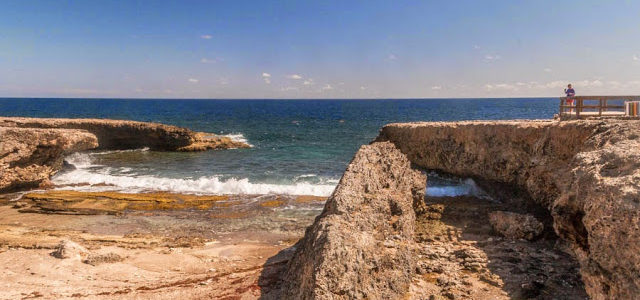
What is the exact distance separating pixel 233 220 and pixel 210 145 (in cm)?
2120

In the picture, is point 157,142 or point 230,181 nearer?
point 230,181

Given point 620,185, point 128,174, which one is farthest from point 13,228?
point 620,185

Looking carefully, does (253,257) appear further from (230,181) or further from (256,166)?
(256,166)

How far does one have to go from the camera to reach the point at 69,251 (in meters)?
9.79

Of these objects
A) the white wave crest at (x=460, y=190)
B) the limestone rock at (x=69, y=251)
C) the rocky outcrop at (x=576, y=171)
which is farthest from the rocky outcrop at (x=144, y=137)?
the limestone rock at (x=69, y=251)

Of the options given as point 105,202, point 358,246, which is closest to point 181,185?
point 105,202

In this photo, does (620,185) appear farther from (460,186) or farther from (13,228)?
(13,228)

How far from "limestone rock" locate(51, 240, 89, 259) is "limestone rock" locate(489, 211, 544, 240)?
37.9 ft

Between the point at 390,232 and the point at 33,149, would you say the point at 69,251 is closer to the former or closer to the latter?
the point at 390,232

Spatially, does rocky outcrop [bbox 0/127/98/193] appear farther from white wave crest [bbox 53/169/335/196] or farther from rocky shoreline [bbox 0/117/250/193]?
white wave crest [bbox 53/169/335/196]

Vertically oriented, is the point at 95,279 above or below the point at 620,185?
below

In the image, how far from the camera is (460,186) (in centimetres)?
1709

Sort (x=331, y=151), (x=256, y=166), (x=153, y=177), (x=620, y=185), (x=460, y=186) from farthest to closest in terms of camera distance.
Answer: (x=331, y=151) < (x=256, y=166) < (x=153, y=177) < (x=460, y=186) < (x=620, y=185)

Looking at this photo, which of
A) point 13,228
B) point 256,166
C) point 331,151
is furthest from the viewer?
point 331,151
